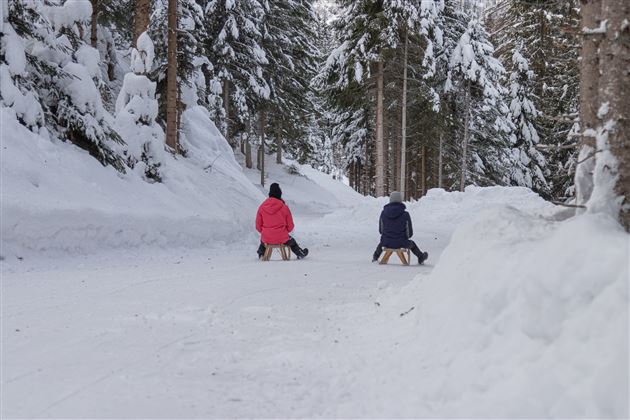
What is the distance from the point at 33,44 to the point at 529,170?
81.1 feet

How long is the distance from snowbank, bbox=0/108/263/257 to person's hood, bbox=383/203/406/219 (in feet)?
14.5

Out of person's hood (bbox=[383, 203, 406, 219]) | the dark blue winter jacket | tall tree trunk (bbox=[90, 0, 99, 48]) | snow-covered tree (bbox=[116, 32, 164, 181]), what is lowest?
the dark blue winter jacket

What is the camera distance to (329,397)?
10.1ft

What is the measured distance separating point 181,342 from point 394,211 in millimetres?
5934

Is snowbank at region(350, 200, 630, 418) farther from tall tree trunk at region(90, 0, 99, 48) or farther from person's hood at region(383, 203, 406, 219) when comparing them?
tall tree trunk at region(90, 0, 99, 48)

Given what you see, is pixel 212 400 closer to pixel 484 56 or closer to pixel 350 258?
pixel 350 258

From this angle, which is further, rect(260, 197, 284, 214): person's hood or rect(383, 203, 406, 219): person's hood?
rect(260, 197, 284, 214): person's hood

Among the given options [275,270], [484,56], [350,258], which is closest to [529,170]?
[484,56]

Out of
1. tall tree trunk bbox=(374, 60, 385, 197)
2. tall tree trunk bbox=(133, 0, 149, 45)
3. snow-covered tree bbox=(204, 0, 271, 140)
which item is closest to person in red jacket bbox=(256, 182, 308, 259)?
tall tree trunk bbox=(133, 0, 149, 45)

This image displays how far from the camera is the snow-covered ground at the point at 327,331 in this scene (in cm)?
239

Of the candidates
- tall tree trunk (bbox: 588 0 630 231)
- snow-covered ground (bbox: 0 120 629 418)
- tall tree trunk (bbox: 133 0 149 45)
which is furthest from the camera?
tall tree trunk (bbox: 133 0 149 45)

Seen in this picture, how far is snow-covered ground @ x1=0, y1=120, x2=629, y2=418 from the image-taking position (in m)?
2.39

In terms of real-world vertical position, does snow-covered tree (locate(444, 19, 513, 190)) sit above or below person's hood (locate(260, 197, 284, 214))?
above

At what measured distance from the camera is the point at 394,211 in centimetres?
916
